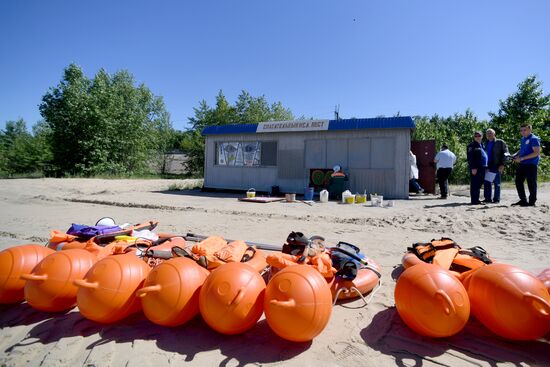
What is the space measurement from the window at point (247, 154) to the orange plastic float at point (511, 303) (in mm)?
12843

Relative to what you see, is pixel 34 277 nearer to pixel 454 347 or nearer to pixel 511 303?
pixel 454 347

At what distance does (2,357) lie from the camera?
2592 mm

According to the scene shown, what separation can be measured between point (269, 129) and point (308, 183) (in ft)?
10.7

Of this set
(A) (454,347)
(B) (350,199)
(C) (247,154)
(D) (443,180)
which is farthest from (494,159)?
(C) (247,154)

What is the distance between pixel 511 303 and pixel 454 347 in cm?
58

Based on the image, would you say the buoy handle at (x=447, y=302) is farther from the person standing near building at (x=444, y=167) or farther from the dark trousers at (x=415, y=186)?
the dark trousers at (x=415, y=186)

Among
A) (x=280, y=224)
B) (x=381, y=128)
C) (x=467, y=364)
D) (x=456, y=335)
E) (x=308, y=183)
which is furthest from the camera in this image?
(x=308, y=183)

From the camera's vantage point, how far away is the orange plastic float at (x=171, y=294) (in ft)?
8.91

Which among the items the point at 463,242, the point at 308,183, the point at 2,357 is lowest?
the point at 2,357

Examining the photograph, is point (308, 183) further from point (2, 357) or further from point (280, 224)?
point (2, 357)

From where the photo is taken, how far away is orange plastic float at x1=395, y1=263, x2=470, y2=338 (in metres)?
2.51

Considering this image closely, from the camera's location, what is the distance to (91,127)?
29672mm

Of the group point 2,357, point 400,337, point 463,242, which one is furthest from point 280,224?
point 2,357

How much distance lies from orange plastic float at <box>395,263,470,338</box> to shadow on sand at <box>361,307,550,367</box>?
116 millimetres
